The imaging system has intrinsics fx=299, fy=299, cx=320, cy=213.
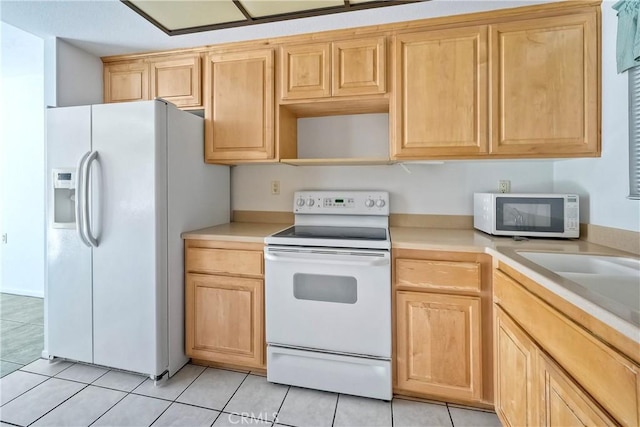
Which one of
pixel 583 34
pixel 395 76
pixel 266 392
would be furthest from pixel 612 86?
pixel 266 392

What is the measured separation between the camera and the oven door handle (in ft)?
5.24

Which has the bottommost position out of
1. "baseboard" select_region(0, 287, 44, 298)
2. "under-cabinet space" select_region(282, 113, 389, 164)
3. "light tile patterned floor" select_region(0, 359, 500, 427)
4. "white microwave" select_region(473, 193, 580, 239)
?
"light tile patterned floor" select_region(0, 359, 500, 427)

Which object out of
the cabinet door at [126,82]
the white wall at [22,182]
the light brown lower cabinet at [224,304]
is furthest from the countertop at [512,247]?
the white wall at [22,182]

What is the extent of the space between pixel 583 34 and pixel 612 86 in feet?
1.16

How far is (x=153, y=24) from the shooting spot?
1843 mm

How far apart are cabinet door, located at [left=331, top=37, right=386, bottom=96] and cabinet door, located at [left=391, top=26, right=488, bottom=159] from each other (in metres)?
0.11

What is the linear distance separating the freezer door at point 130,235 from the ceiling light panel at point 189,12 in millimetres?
509

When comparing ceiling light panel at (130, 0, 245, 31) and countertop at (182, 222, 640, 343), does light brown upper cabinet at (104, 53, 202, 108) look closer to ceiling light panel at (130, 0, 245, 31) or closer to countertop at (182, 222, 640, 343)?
Result: ceiling light panel at (130, 0, 245, 31)

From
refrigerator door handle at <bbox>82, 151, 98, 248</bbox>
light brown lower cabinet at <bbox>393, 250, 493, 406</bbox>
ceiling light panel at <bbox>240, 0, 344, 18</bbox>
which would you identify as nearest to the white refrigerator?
refrigerator door handle at <bbox>82, 151, 98, 248</bbox>

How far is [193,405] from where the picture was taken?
1615mm

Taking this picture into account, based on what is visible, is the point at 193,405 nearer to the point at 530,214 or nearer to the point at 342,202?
the point at 342,202

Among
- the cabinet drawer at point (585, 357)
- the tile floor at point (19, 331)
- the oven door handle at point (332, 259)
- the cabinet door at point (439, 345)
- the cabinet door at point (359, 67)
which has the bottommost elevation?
the tile floor at point (19, 331)

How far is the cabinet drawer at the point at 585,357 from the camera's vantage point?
0.68 meters

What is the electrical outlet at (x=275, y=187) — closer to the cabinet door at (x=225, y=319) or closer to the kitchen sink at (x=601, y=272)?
the cabinet door at (x=225, y=319)
